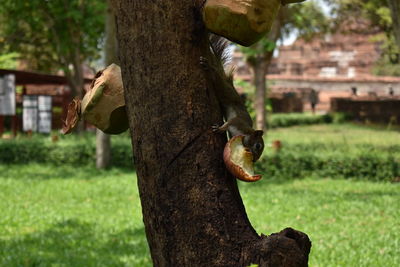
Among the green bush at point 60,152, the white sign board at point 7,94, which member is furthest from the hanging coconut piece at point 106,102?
the white sign board at point 7,94

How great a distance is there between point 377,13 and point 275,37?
28.9 feet

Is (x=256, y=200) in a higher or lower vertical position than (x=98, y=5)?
lower

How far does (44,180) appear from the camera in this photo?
36.0 feet

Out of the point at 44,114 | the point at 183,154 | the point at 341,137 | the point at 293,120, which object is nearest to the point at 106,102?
the point at 183,154

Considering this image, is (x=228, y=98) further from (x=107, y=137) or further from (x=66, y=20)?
(x=66, y=20)

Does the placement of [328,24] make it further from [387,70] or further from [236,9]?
[236,9]

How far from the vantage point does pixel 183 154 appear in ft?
5.58

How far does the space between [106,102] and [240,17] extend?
545mm

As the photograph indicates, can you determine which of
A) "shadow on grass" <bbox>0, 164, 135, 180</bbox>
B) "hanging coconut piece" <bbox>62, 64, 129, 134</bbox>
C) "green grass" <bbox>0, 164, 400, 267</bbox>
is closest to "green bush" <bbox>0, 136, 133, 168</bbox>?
"shadow on grass" <bbox>0, 164, 135, 180</bbox>

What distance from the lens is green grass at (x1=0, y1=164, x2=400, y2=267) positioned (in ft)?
18.5

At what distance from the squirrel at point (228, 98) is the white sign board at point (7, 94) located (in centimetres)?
1389

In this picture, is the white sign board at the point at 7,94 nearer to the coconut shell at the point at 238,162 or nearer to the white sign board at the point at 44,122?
the white sign board at the point at 44,122

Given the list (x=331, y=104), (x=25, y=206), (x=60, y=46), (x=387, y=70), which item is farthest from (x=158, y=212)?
(x=387, y=70)

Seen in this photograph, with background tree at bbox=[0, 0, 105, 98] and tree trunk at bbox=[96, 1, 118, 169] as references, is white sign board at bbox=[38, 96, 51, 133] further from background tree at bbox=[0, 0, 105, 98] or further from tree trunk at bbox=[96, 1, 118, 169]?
tree trunk at bbox=[96, 1, 118, 169]
